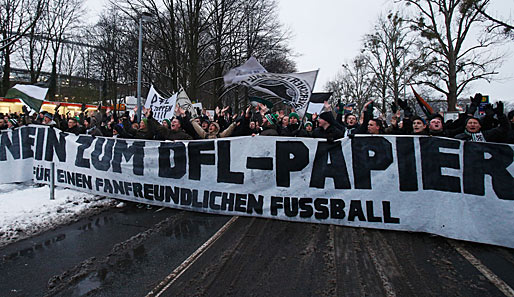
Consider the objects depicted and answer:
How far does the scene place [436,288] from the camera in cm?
322

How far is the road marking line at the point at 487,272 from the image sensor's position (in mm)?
3201

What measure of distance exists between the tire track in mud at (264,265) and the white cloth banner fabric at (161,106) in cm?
753

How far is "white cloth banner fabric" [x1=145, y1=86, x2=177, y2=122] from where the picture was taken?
11.6m

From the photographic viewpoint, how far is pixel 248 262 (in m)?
3.79

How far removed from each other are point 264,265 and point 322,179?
2.01m

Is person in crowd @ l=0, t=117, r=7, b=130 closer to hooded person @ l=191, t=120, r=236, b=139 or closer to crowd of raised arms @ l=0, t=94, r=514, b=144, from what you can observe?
crowd of raised arms @ l=0, t=94, r=514, b=144

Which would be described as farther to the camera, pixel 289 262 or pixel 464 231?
pixel 464 231

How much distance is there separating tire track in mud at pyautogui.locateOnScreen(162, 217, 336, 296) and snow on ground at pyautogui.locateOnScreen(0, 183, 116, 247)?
110 inches

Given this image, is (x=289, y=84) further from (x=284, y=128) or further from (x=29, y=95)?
(x=29, y=95)

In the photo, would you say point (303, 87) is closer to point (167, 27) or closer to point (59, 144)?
point (59, 144)

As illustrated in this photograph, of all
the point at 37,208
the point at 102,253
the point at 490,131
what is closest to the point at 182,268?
the point at 102,253

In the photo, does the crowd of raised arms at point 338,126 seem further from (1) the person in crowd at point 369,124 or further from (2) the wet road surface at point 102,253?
(2) the wet road surface at point 102,253

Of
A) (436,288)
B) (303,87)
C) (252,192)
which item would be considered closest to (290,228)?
(252,192)

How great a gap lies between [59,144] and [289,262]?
5.93m
